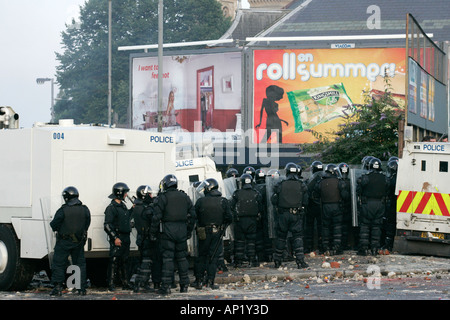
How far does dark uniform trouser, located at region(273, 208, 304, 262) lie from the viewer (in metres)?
17.6

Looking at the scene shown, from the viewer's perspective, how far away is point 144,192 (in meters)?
15.3

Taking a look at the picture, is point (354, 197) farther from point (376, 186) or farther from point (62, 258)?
point (62, 258)

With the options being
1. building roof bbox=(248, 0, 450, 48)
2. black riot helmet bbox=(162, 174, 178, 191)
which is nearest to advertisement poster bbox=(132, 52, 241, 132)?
building roof bbox=(248, 0, 450, 48)

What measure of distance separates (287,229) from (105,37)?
5746 centimetres

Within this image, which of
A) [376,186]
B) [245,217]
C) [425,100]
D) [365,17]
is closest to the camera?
[245,217]

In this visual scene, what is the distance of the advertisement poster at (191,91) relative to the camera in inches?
1590

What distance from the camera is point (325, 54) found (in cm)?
3844

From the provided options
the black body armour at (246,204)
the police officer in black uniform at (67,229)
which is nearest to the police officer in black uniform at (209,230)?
the police officer in black uniform at (67,229)

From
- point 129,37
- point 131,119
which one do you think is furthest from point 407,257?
point 129,37

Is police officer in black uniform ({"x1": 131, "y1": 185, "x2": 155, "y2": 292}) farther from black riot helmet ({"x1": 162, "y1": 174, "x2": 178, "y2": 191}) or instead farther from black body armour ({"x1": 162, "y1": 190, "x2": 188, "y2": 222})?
black riot helmet ({"x1": 162, "y1": 174, "x2": 178, "y2": 191})

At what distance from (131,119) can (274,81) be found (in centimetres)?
815

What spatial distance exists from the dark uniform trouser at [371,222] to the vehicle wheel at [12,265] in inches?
277

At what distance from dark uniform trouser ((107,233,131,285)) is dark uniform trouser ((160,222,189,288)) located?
808mm

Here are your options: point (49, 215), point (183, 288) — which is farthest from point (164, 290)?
point (49, 215)
